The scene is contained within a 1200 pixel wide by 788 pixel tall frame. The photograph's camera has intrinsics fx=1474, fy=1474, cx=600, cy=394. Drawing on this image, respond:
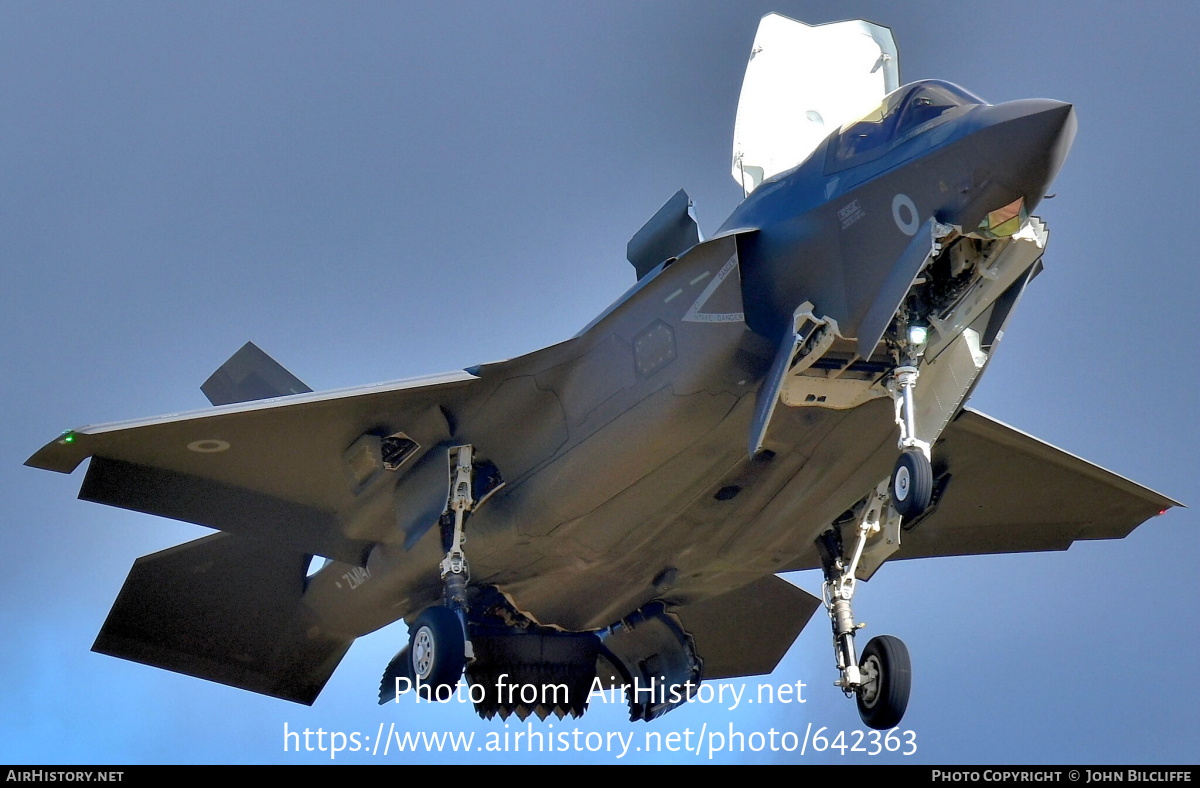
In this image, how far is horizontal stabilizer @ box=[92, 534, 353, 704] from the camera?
61.0 feet

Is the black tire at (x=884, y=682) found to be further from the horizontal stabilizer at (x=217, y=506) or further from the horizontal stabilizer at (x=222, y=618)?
the horizontal stabilizer at (x=222, y=618)

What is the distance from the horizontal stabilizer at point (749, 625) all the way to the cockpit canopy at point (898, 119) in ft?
26.6

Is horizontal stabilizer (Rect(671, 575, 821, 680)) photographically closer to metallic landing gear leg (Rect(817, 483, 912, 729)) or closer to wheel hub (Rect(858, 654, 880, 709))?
metallic landing gear leg (Rect(817, 483, 912, 729))

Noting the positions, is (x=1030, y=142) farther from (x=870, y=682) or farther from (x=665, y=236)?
(x=870, y=682)

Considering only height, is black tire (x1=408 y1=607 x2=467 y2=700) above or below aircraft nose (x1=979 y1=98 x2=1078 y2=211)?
below

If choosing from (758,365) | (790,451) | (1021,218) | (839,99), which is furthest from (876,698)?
(839,99)

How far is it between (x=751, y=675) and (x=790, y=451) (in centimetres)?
747

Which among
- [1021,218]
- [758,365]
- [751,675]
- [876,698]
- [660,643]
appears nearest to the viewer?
[1021,218]

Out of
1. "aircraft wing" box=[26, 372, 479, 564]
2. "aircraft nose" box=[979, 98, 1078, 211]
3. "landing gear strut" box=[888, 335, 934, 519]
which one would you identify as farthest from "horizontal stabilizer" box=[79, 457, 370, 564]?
"aircraft nose" box=[979, 98, 1078, 211]

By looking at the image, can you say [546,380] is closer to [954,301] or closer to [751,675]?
[954,301]

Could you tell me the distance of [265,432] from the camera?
16734 millimetres

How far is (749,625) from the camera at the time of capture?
21219 mm

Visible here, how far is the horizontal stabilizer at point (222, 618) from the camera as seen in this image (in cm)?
1858

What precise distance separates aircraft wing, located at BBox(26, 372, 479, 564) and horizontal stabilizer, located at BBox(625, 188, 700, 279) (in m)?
2.30
